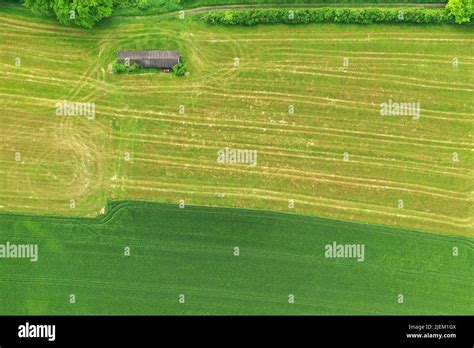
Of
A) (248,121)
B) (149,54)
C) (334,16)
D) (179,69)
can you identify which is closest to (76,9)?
(149,54)

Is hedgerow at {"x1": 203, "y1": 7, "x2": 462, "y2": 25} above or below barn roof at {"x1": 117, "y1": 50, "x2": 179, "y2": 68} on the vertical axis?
above

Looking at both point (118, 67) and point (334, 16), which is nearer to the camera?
point (334, 16)

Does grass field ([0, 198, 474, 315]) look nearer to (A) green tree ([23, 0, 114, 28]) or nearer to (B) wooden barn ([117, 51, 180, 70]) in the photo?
(B) wooden barn ([117, 51, 180, 70])

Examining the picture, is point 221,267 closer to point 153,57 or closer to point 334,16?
point 153,57

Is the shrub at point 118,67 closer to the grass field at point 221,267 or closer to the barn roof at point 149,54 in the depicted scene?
the barn roof at point 149,54

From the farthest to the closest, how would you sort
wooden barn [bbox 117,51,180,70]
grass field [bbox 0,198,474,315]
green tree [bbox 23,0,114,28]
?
grass field [bbox 0,198,474,315] → wooden barn [bbox 117,51,180,70] → green tree [bbox 23,0,114,28]

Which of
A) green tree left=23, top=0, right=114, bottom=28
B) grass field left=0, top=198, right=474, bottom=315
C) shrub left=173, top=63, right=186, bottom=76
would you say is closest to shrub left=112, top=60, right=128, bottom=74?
green tree left=23, top=0, right=114, bottom=28
